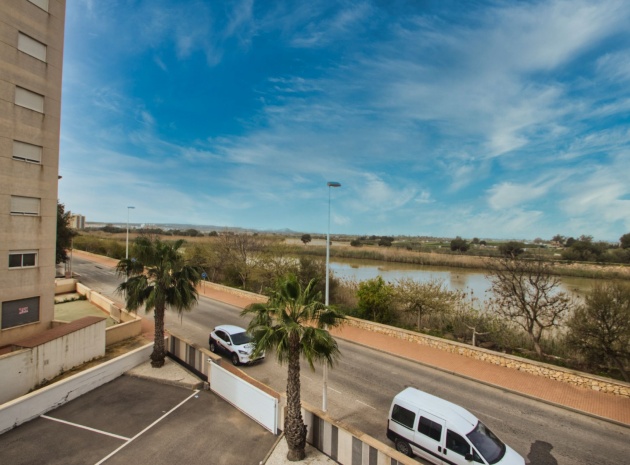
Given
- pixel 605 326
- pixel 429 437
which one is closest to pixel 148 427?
pixel 429 437

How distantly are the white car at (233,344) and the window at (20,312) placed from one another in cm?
974

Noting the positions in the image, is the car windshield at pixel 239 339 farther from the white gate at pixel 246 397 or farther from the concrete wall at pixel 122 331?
the concrete wall at pixel 122 331

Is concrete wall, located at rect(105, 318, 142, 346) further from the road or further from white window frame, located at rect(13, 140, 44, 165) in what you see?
white window frame, located at rect(13, 140, 44, 165)

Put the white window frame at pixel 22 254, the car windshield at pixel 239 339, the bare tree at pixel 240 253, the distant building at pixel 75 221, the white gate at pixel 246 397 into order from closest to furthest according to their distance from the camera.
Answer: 1. the white gate at pixel 246 397
2. the car windshield at pixel 239 339
3. the white window frame at pixel 22 254
4. the bare tree at pixel 240 253
5. the distant building at pixel 75 221

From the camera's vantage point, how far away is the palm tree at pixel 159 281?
47.1 feet

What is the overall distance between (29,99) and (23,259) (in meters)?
8.50

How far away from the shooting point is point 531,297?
17.6 m

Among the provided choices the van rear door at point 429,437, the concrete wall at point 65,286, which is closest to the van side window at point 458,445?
the van rear door at point 429,437

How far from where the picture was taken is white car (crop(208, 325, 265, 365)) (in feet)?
50.9

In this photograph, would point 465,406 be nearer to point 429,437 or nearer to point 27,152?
point 429,437

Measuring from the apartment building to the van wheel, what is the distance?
1950 cm

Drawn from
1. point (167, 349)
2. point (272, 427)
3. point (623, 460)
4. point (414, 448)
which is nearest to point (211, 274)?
point (167, 349)

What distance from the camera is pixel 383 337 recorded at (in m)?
20.3

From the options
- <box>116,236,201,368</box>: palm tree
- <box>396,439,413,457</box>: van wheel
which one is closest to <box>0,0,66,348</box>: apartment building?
<box>116,236,201,368</box>: palm tree
